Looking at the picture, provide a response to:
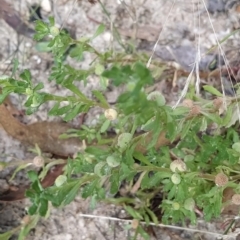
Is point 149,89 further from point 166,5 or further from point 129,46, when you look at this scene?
point 166,5

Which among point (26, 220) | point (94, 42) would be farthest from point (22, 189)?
point (94, 42)

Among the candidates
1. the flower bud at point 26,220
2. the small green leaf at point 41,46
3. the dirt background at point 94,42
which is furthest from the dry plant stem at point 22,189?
the small green leaf at point 41,46

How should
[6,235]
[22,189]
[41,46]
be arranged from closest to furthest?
[6,235] → [22,189] → [41,46]

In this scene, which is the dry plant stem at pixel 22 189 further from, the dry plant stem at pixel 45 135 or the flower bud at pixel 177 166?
the flower bud at pixel 177 166

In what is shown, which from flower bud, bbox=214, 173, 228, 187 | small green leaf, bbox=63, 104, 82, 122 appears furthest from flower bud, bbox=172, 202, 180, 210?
small green leaf, bbox=63, 104, 82, 122

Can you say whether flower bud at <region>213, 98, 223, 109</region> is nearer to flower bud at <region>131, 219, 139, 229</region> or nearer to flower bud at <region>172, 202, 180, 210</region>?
flower bud at <region>172, 202, 180, 210</region>

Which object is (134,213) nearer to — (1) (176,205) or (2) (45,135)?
(1) (176,205)

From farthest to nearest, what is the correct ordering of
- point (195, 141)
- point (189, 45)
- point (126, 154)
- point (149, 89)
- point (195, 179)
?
point (189, 45), point (149, 89), point (195, 141), point (195, 179), point (126, 154)

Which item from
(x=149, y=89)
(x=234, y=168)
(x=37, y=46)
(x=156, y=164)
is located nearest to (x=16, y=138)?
(x=37, y=46)
